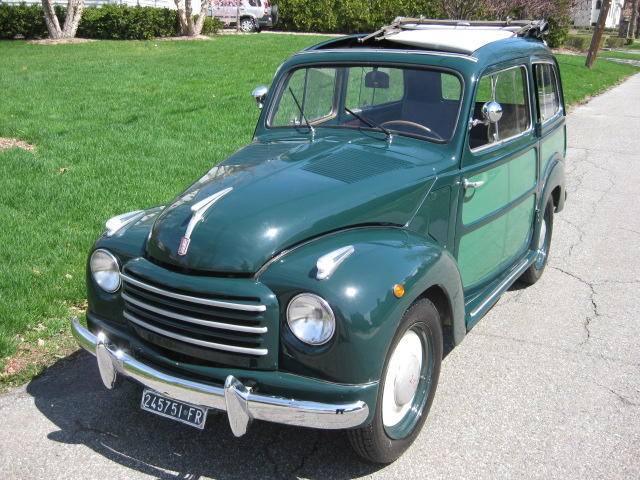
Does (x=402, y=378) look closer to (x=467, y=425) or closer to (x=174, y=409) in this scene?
(x=467, y=425)

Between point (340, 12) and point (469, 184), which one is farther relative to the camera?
point (340, 12)

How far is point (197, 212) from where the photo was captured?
10.7 ft

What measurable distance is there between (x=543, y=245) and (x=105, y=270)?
372 centimetres

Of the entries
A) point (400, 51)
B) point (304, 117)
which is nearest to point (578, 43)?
point (400, 51)

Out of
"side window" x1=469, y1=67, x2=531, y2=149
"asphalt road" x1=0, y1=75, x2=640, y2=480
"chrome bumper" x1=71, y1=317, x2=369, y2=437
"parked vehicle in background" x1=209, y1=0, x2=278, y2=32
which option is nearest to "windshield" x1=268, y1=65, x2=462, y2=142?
"side window" x1=469, y1=67, x2=531, y2=149

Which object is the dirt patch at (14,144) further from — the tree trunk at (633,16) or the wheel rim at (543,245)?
the tree trunk at (633,16)

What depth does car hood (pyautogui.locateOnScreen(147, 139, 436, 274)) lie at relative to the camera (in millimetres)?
3119

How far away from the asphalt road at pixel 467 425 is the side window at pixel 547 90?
1440 mm

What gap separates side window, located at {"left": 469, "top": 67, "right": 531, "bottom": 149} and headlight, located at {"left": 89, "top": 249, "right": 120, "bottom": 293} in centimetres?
209

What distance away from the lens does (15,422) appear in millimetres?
3633

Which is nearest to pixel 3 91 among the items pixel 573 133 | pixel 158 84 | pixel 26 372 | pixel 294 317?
pixel 158 84

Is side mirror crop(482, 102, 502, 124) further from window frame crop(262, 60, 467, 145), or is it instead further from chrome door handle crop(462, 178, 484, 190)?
chrome door handle crop(462, 178, 484, 190)

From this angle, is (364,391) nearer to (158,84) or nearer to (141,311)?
(141,311)

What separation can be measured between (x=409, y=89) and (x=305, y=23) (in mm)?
26474
